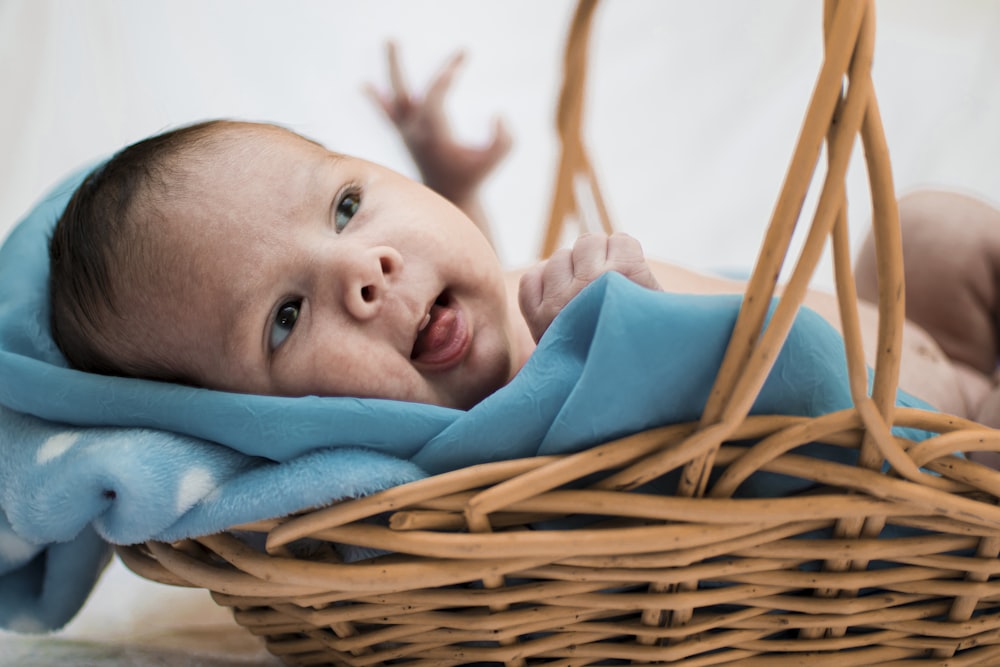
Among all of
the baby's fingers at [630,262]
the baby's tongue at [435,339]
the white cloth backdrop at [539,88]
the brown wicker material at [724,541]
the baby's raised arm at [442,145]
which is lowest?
the brown wicker material at [724,541]

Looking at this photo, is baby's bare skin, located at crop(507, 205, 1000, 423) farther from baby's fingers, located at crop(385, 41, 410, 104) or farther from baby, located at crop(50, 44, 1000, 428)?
baby's fingers, located at crop(385, 41, 410, 104)

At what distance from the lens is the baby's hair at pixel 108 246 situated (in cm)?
79

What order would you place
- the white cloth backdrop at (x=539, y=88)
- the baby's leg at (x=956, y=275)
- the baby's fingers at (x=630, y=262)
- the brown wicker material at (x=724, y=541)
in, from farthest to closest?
the white cloth backdrop at (x=539, y=88), the baby's leg at (x=956, y=275), the baby's fingers at (x=630, y=262), the brown wicker material at (x=724, y=541)

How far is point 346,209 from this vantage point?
856 mm

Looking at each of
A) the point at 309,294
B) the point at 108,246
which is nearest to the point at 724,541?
the point at 309,294

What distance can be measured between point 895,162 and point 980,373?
24.2 inches

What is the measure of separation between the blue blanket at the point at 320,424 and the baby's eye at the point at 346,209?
19cm

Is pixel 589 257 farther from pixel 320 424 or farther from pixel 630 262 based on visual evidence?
pixel 320 424

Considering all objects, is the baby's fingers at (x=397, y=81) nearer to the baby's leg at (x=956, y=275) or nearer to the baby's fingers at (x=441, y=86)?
the baby's fingers at (x=441, y=86)

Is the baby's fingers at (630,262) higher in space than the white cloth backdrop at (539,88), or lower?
lower

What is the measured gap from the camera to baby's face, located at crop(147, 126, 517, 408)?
0.77 meters

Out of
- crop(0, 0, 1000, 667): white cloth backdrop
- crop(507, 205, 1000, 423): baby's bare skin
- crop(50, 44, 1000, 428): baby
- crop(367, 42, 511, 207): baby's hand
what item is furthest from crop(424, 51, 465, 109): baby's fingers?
crop(50, 44, 1000, 428): baby

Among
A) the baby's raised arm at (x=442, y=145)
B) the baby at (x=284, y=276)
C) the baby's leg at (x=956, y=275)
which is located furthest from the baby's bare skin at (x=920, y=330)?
the baby's raised arm at (x=442, y=145)

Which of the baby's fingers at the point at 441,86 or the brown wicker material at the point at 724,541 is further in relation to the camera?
the baby's fingers at the point at 441,86
